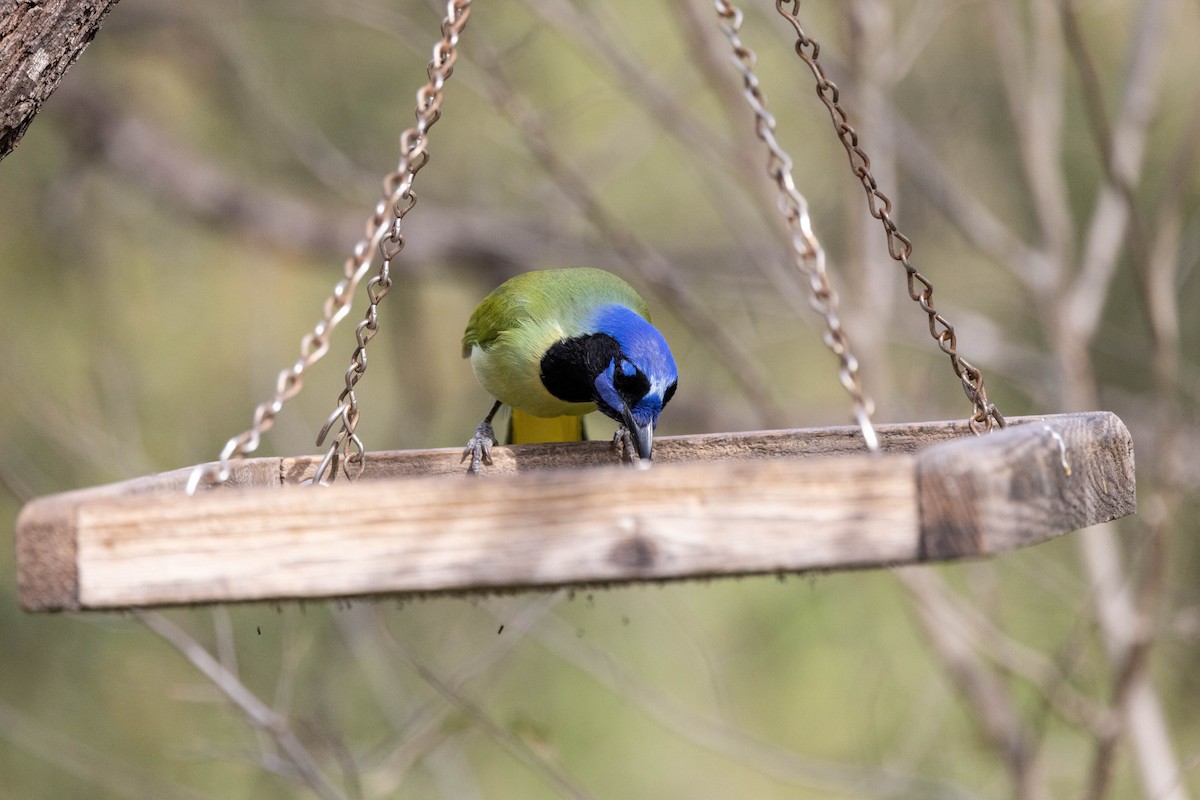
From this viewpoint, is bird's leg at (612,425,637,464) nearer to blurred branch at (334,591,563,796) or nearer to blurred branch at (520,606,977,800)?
blurred branch at (334,591,563,796)

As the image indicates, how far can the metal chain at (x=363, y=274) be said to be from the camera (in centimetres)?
255

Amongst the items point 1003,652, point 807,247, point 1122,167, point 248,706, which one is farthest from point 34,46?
point 1003,652

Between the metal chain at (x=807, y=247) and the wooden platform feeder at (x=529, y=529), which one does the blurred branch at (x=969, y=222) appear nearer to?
the metal chain at (x=807, y=247)

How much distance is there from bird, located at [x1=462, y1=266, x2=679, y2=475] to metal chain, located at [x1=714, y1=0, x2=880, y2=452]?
0.71 m

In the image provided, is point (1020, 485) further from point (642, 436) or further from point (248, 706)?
point (248, 706)

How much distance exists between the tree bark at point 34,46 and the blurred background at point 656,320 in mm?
2488

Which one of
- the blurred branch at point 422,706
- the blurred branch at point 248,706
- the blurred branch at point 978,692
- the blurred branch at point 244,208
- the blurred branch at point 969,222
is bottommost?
the blurred branch at point 248,706

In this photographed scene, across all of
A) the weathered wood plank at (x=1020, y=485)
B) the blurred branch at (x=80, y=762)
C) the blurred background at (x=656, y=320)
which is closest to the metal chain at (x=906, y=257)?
the weathered wood plank at (x=1020, y=485)

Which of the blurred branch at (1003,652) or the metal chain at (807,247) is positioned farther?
the blurred branch at (1003,652)

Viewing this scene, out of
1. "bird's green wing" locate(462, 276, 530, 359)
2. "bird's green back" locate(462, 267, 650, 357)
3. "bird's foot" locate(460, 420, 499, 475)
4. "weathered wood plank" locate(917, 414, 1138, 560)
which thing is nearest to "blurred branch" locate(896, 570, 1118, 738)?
"bird's green back" locate(462, 267, 650, 357)

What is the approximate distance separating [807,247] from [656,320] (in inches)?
272

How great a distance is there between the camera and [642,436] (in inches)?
137

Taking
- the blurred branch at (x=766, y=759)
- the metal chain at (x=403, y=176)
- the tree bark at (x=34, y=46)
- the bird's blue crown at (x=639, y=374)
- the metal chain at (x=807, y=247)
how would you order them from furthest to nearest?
the blurred branch at (x=766, y=759)
the bird's blue crown at (x=639, y=374)
the metal chain at (x=403, y=176)
the tree bark at (x=34, y=46)
the metal chain at (x=807, y=247)

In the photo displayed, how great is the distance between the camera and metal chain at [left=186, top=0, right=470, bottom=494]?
2.55 meters
